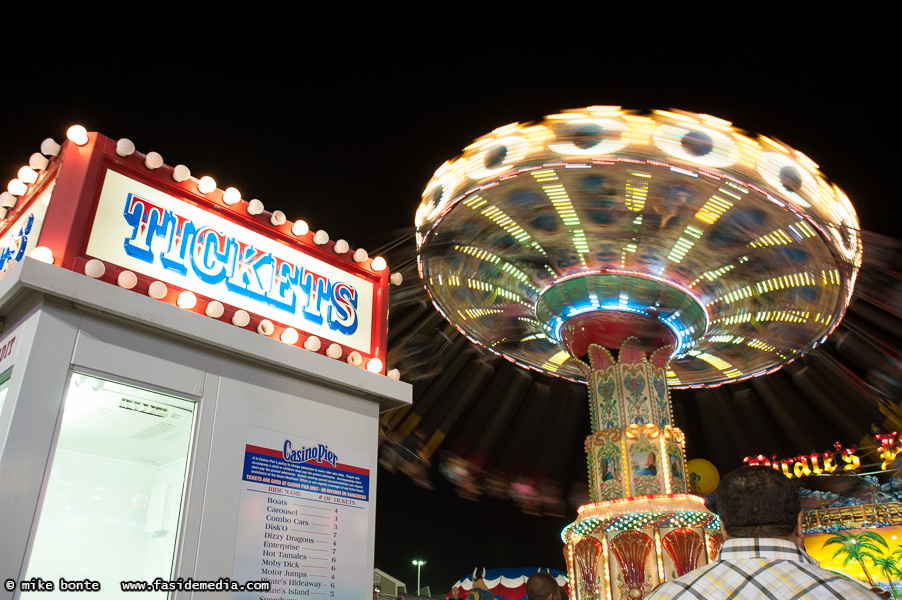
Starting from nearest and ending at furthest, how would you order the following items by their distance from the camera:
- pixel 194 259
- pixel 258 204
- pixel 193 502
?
1. pixel 193 502
2. pixel 194 259
3. pixel 258 204

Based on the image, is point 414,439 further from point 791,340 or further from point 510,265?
point 791,340

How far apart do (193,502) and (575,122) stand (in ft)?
26.4

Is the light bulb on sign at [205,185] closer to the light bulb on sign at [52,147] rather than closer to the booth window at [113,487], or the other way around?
the light bulb on sign at [52,147]

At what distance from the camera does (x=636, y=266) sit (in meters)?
12.7

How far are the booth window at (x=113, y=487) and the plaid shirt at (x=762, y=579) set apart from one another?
7.74 feet

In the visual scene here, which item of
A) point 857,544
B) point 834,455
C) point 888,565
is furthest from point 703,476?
point 888,565

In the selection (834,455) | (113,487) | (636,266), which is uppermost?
(636,266)

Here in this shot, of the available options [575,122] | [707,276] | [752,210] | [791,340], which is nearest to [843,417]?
[791,340]

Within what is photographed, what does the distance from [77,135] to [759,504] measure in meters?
3.61

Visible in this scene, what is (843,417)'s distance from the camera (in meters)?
22.7

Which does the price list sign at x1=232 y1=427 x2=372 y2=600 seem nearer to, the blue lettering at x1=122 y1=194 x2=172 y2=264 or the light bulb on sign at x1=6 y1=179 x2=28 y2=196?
the blue lettering at x1=122 y1=194 x2=172 y2=264

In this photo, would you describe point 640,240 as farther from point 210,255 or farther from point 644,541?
point 210,255

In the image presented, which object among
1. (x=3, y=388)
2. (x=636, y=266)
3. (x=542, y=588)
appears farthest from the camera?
(x=636, y=266)

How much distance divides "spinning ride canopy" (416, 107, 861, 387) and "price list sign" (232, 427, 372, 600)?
7.20 metres
